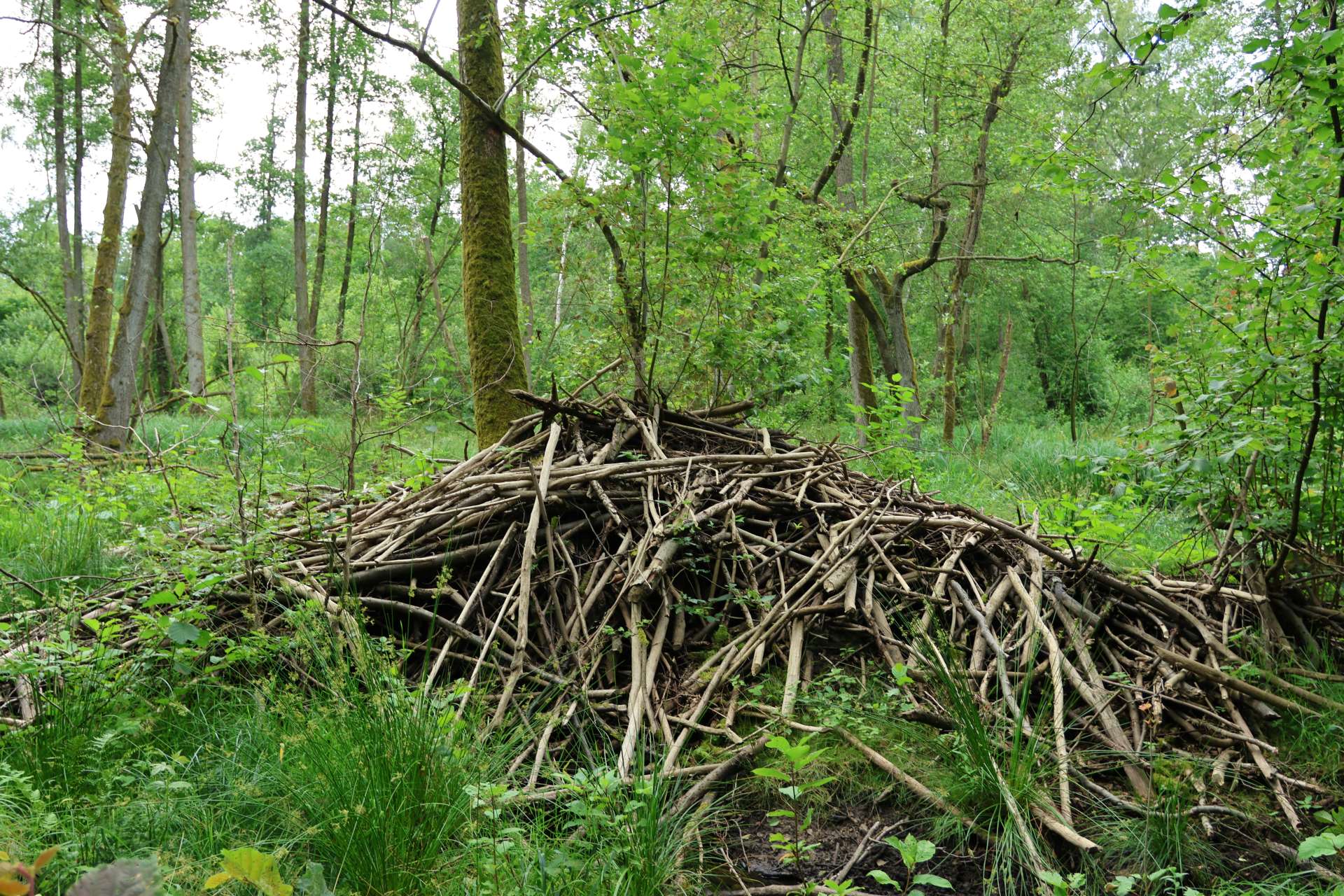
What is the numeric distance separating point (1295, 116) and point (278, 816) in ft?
15.0

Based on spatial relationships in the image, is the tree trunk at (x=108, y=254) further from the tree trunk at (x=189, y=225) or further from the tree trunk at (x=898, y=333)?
the tree trunk at (x=898, y=333)

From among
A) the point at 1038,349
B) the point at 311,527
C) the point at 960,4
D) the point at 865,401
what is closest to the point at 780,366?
the point at 311,527

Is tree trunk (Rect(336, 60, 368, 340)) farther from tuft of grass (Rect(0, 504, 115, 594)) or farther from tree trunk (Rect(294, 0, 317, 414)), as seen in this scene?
tuft of grass (Rect(0, 504, 115, 594))

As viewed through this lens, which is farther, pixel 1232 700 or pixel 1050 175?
pixel 1050 175

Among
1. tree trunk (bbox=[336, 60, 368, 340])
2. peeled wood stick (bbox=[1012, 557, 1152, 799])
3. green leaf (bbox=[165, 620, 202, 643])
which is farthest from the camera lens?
tree trunk (bbox=[336, 60, 368, 340])

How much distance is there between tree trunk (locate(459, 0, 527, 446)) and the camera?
580 cm

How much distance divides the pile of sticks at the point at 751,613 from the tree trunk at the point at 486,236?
1549mm

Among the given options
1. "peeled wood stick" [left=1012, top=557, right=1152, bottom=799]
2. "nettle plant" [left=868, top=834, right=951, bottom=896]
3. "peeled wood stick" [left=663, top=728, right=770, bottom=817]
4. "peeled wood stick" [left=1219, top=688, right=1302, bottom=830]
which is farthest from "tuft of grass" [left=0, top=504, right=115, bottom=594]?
"peeled wood stick" [left=1219, top=688, right=1302, bottom=830]

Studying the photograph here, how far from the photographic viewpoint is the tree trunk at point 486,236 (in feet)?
19.0

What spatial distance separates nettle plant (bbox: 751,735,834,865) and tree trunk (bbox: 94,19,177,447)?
955 centimetres

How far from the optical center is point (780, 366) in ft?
18.5

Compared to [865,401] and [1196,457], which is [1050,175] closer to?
[1196,457]

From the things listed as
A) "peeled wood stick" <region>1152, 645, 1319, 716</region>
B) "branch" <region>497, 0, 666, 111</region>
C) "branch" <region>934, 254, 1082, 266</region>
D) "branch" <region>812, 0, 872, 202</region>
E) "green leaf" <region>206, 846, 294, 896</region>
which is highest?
"branch" <region>812, 0, 872, 202</region>

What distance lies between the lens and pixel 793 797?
2.11 m
